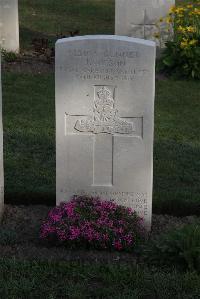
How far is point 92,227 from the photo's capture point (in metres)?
5.61

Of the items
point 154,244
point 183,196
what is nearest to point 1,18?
point 183,196

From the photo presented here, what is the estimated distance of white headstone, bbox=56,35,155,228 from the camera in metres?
5.77

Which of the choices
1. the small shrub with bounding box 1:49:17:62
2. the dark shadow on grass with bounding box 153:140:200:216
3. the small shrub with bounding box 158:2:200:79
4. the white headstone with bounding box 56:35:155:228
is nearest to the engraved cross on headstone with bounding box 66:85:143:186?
the white headstone with bounding box 56:35:155:228

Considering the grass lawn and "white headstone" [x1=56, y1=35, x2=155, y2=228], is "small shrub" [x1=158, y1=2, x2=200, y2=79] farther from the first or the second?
the grass lawn

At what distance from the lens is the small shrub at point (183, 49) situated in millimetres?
11484

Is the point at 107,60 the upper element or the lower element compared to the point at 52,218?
upper

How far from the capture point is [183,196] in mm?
6875

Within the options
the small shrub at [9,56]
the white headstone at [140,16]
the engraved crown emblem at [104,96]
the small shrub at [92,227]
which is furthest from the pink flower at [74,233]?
the white headstone at [140,16]

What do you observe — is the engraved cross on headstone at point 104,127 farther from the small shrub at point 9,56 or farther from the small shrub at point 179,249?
the small shrub at point 9,56

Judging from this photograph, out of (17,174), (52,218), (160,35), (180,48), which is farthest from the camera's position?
(160,35)

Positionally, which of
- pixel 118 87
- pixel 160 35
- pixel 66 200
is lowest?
pixel 66 200

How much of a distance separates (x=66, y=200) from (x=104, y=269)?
1.05 meters

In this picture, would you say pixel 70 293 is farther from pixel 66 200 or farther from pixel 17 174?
pixel 17 174

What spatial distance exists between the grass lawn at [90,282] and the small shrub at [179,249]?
4.9 inches
